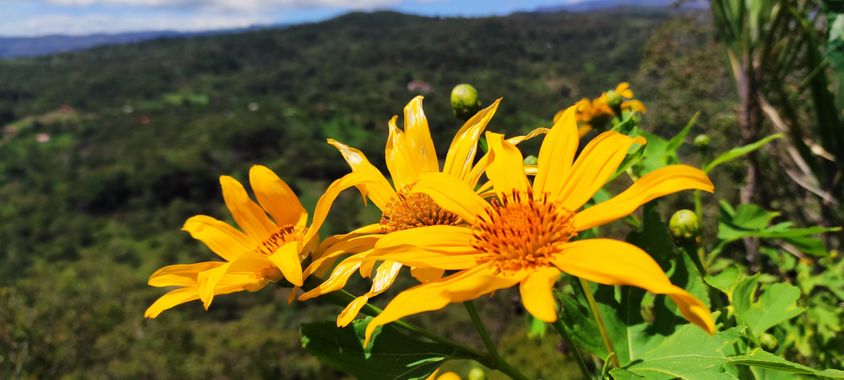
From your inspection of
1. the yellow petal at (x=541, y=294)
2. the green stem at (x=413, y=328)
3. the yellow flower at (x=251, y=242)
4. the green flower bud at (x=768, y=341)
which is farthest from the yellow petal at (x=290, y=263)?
the green flower bud at (x=768, y=341)

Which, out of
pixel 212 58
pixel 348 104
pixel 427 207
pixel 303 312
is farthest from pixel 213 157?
pixel 427 207

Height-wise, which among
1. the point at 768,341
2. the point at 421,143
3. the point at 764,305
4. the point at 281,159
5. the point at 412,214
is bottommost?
the point at 281,159

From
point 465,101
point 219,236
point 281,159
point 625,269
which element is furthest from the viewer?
point 281,159

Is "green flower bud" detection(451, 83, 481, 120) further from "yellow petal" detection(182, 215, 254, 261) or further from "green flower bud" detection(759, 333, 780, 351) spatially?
"green flower bud" detection(759, 333, 780, 351)

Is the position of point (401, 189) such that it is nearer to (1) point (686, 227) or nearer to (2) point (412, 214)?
(2) point (412, 214)

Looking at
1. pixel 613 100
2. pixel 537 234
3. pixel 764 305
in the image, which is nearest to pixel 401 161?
pixel 537 234

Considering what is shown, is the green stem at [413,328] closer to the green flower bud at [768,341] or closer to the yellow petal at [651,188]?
the yellow petal at [651,188]
